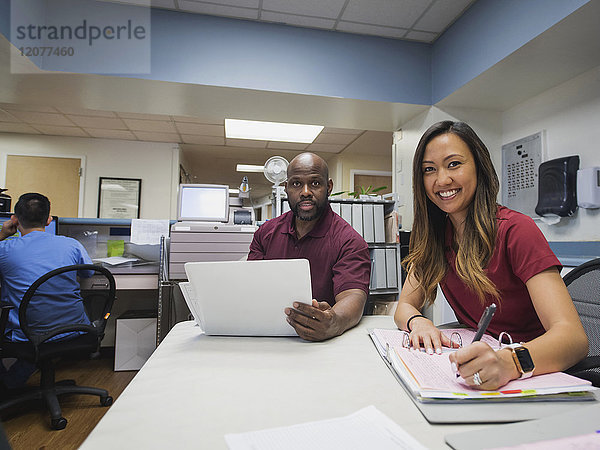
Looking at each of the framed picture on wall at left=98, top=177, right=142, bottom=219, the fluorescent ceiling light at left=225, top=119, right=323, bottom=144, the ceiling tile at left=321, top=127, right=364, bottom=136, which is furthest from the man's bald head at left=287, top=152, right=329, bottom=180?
the framed picture on wall at left=98, top=177, right=142, bottom=219

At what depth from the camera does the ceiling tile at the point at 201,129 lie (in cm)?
450

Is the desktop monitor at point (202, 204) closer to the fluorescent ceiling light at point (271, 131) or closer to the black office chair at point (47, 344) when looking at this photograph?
the black office chair at point (47, 344)

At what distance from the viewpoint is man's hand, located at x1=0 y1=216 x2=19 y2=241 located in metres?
2.21

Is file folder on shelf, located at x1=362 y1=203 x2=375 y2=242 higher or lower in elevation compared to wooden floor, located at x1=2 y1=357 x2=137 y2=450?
higher

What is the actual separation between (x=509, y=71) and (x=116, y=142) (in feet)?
15.9

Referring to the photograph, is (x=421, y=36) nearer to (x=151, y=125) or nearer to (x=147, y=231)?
(x=147, y=231)

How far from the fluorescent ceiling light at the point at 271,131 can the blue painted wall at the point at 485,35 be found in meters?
1.75

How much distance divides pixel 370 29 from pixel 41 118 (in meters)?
3.93

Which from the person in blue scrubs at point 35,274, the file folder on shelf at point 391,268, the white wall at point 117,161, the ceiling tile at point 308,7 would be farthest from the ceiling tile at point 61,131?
the file folder on shelf at point 391,268

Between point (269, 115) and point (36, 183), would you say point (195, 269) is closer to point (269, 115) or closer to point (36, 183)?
point (269, 115)

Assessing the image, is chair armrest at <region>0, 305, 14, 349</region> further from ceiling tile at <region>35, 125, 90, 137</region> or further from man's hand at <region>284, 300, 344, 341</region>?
ceiling tile at <region>35, 125, 90, 137</region>

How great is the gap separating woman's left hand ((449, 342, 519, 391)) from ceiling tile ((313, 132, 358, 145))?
172 inches

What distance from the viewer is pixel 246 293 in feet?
2.73

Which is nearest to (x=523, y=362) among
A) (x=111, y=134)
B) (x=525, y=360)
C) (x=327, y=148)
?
(x=525, y=360)
